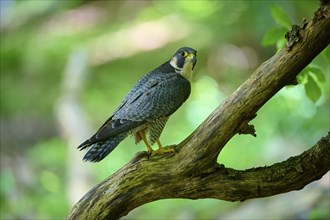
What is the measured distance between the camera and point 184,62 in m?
3.75

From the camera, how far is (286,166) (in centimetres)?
305

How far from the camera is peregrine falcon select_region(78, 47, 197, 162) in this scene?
3328 millimetres

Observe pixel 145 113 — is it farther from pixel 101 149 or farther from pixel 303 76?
pixel 303 76

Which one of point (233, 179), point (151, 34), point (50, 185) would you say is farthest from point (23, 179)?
point (233, 179)

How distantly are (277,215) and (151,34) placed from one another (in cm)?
386

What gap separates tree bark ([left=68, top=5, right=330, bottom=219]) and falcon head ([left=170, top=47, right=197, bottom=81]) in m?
0.74

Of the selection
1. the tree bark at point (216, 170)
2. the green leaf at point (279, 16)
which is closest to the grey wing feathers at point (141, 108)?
the tree bark at point (216, 170)

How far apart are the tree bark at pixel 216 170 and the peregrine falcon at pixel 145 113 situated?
177mm

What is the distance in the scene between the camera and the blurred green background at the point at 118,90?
604 centimetres

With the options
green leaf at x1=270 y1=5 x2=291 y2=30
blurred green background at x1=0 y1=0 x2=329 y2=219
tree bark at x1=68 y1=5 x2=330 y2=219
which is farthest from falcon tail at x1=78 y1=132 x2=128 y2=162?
blurred green background at x1=0 y1=0 x2=329 y2=219

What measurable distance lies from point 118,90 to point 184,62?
480 cm

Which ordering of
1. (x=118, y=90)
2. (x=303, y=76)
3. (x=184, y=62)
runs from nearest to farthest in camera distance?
(x=303, y=76) < (x=184, y=62) < (x=118, y=90)

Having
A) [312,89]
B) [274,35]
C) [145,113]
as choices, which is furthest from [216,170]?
[274,35]

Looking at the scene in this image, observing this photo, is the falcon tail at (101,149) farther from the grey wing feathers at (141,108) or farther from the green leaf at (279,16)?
the green leaf at (279,16)
